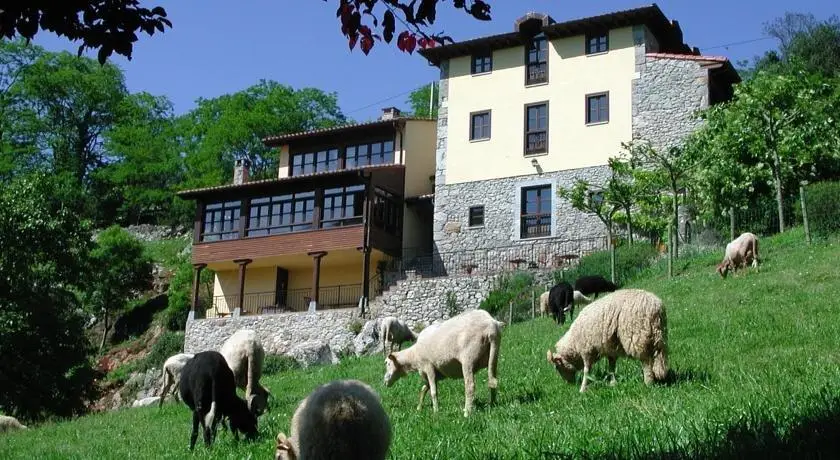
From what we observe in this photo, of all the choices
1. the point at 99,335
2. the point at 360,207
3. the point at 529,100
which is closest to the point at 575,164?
the point at 529,100

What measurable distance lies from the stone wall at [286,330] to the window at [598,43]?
16.4m

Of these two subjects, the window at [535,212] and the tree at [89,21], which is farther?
the window at [535,212]

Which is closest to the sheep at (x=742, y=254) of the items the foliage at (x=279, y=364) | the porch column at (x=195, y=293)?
the foliage at (x=279, y=364)

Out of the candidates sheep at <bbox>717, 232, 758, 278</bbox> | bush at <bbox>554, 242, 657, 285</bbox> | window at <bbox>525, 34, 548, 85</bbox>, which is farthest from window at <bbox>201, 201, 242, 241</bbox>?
sheep at <bbox>717, 232, 758, 278</bbox>

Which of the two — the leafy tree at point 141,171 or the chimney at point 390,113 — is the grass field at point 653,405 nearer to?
the chimney at point 390,113

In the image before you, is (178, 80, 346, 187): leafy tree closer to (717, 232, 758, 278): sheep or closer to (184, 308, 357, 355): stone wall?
(184, 308, 357, 355): stone wall

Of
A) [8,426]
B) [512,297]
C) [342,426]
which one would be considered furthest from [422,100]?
[342,426]

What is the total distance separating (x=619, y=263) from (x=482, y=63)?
1609 cm

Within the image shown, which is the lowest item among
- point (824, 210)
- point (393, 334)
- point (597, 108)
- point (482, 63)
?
point (393, 334)

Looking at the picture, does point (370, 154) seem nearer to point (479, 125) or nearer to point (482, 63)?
point (479, 125)

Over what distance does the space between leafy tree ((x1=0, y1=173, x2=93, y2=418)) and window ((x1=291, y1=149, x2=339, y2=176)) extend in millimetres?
14690

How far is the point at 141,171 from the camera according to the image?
80125 mm

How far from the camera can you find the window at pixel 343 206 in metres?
48.0

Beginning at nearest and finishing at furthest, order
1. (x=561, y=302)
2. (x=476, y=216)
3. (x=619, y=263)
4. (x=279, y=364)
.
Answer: (x=561, y=302), (x=279, y=364), (x=619, y=263), (x=476, y=216)
